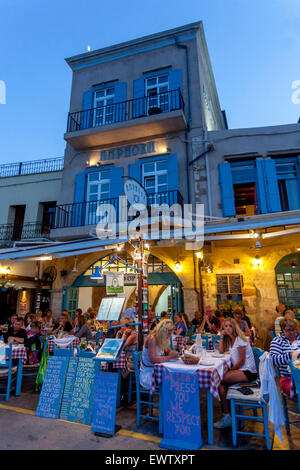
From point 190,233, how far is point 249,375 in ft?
10.2

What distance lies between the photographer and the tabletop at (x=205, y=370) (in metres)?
3.37

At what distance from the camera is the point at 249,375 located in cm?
391

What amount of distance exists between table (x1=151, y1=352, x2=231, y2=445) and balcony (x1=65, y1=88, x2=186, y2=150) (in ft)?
25.6

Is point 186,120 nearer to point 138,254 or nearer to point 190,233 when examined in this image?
point 190,233

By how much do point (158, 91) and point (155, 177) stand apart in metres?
3.44

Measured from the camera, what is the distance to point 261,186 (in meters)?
8.83

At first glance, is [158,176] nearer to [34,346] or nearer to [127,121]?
[127,121]

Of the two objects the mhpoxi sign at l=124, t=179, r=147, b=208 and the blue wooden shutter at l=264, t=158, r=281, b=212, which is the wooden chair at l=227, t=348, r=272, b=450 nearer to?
the mhpoxi sign at l=124, t=179, r=147, b=208

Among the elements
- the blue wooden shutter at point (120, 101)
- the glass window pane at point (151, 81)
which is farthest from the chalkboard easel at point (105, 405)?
the glass window pane at point (151, 81)

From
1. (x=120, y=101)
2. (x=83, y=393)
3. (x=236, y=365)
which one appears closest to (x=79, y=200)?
(x=120, y=101)

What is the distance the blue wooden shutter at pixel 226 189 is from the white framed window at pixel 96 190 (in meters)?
3.95

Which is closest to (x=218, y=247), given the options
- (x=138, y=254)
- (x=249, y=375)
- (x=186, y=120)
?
(x=186, y=120)

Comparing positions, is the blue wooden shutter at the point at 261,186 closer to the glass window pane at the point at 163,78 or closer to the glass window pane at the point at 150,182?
the glass window pane at the point at 150,182
